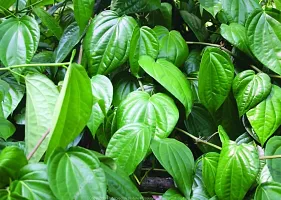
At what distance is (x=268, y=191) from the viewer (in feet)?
2.12

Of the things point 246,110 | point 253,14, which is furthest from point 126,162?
point 253,14

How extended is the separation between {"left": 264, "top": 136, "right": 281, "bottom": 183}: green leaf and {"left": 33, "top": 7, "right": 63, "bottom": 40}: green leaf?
0.48 metres

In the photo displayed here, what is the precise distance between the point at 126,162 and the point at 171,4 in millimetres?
456

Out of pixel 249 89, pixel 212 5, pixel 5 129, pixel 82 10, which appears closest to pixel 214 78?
pixel 249 89

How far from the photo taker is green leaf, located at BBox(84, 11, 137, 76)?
77 centimetres

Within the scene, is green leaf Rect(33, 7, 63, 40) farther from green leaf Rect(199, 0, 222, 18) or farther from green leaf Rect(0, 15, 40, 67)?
green leaf Rect(199, 0, 222, 18)

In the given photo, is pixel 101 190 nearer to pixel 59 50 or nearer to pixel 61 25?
pixel 59 50

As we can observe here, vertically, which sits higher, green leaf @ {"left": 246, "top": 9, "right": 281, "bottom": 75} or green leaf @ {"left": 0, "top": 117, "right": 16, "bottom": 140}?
green leaf @ {"left": 246, "top": 9, "right": 281, "bottom": 75}

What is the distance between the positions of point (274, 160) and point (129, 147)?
0.25m

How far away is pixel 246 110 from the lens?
2.45 ft

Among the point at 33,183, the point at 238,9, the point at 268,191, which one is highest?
the point at 238,9

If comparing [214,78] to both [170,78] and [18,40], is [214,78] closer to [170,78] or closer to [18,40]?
[170,78]

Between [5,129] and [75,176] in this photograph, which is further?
[5,129]

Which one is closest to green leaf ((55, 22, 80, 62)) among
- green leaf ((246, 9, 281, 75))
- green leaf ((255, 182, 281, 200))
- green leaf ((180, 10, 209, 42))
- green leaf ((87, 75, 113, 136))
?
green leaf ((87, 75, 113, 136))
